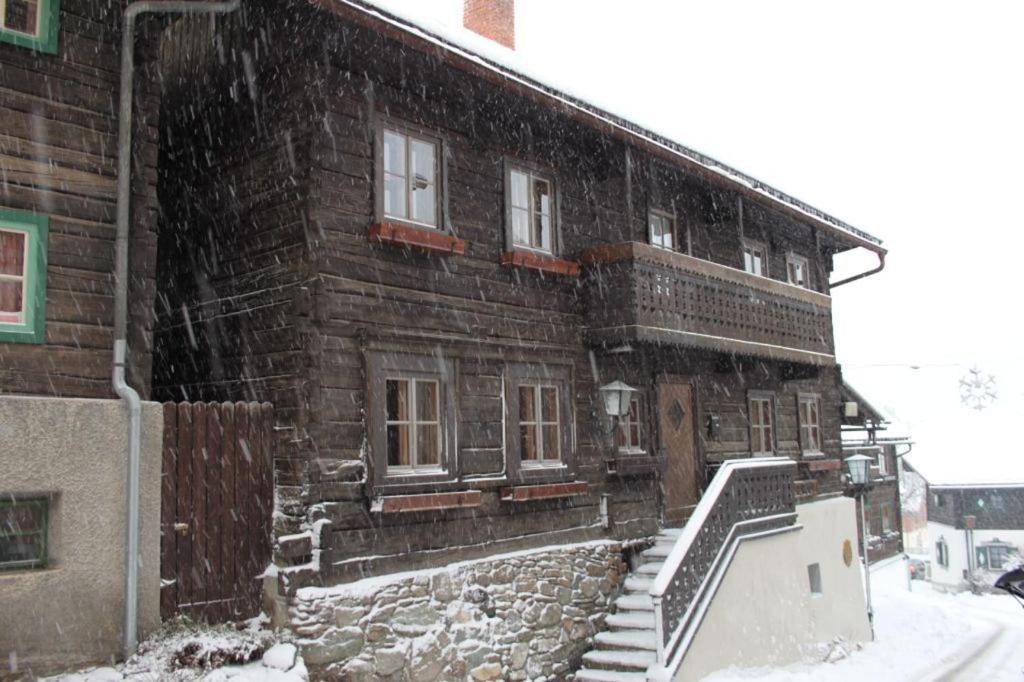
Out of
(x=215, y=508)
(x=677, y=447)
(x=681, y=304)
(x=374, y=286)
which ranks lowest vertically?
(x=215, y=508)

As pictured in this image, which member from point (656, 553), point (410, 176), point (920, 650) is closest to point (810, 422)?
point (920, 650)

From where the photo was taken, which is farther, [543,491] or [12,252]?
[543,491]

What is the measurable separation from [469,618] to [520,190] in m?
5.60

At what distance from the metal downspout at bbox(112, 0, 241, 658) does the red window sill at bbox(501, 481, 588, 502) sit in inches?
181

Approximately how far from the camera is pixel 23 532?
26.4ft

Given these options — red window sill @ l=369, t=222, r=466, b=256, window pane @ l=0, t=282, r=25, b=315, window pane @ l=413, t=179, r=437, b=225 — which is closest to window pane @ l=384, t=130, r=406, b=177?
window pane @ l=413, t=179, r=437, b=225

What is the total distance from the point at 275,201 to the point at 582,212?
4813 millimetres

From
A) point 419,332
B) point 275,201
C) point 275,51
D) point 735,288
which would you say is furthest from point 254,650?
point 735,288

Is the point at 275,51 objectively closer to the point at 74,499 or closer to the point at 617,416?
the point at 74,499

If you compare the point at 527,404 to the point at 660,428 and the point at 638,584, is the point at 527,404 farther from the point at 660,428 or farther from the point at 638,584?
the point at 660,428

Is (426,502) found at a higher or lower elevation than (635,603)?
higher

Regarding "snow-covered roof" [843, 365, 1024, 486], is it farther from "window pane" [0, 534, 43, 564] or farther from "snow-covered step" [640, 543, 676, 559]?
→ "window pane" [0, 534, 43, 564]

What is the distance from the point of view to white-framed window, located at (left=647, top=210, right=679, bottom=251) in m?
15.3

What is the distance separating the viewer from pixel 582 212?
13.6 metres
